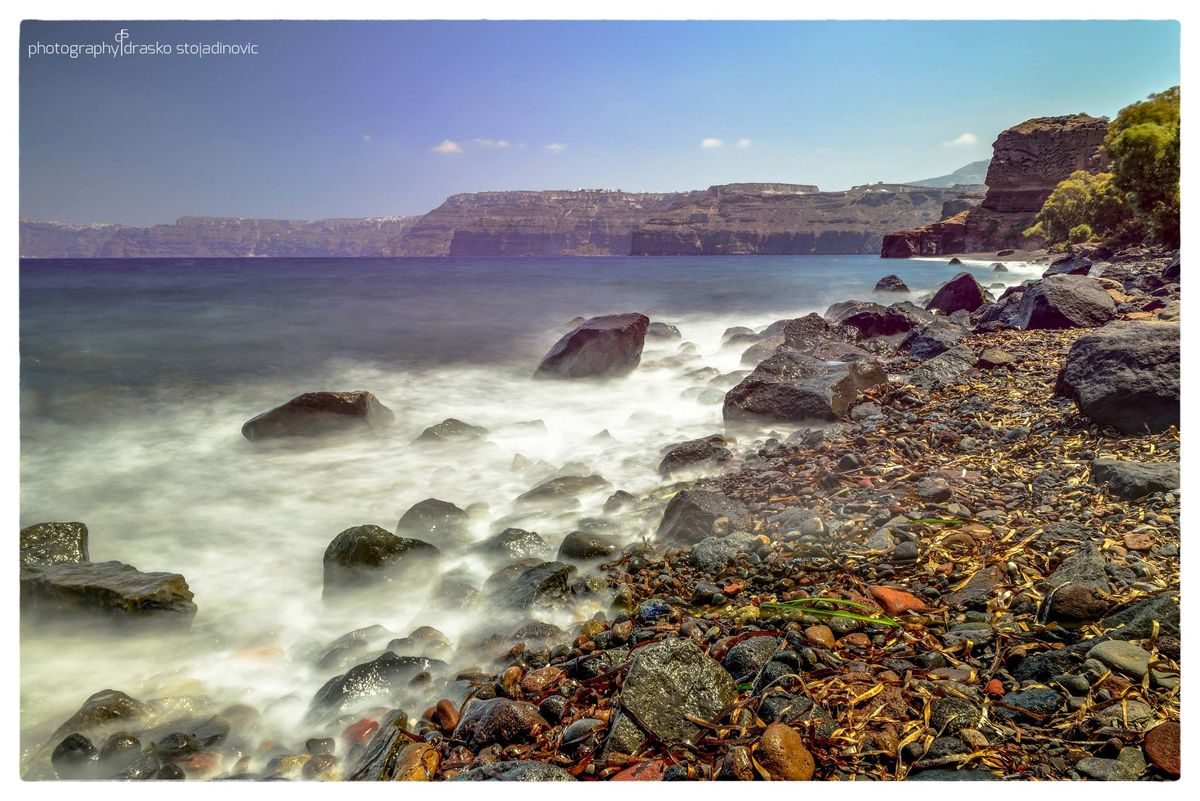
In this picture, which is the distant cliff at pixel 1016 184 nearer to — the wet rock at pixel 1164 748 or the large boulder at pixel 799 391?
the large boulder at pixel 799 391

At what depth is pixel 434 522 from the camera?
14.2 feet

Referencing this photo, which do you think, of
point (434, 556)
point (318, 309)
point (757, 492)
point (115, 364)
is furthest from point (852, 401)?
point (318, 309)

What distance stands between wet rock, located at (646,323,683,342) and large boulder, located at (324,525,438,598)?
28.0 feet

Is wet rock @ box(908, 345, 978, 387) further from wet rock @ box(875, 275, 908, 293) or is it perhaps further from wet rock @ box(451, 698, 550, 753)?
wet rock @ box(875, 275, 908, 293)

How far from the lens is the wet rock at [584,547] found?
3.69 metres

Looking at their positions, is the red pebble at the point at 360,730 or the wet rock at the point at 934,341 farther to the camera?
the wet rock at the point at 934,341

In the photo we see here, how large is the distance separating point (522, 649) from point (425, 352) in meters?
6.71

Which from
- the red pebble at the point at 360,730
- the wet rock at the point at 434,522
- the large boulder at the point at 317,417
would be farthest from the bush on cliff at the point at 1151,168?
the large boulder at the point at 317,417

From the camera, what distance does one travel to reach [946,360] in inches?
235

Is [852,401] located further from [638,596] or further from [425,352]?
[425,352]

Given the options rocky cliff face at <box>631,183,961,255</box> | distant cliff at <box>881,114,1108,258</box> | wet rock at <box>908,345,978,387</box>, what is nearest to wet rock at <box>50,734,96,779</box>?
wet rock at <box>908,345,978,387</box>

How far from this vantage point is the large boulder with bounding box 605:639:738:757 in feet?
6.28

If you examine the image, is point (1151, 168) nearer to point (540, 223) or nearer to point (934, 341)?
point (934, 341)

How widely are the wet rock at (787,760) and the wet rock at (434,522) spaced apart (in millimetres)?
2876
